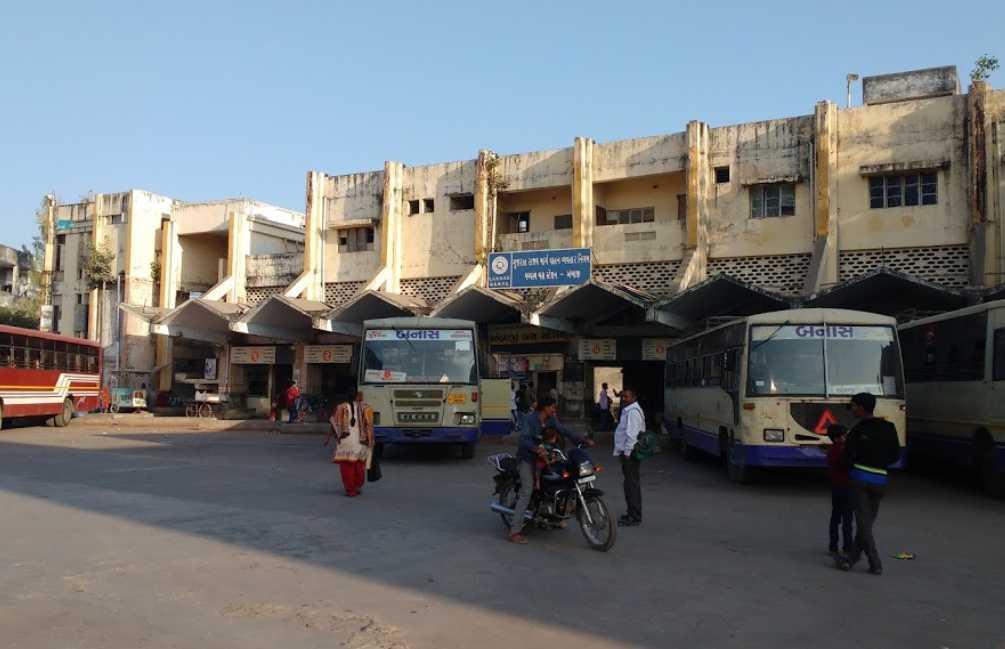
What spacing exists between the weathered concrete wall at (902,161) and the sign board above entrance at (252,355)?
20857mm

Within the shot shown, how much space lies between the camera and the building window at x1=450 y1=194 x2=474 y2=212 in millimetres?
29406

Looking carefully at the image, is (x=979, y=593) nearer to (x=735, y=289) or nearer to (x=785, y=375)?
(x=785, y=375)

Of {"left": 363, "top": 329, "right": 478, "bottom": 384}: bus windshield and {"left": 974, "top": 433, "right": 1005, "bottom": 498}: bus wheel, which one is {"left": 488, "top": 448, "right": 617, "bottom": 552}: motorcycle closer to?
{"left": 974, "top": 433, "right": 1005, "bottom": 498}: bus wheel

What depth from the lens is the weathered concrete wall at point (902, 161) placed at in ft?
72.1

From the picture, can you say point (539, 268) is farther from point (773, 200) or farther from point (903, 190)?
point (903, 190)

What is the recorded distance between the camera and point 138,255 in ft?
117

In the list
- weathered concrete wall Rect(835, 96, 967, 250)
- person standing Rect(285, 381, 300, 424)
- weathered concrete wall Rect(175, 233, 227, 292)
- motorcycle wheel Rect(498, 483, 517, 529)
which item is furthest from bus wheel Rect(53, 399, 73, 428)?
weathered concrete wall Rect(835, 96, 967, 250)

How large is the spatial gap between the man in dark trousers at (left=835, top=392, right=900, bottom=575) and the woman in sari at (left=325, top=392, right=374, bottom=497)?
21.8 feet

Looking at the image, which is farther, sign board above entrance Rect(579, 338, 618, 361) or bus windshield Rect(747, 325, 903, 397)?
sign board above entrance Rect(579, 338, 618, 361)

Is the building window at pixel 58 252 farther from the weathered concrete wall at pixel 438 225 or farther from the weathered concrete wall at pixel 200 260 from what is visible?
the weathered concrete wall at pixel 438 225

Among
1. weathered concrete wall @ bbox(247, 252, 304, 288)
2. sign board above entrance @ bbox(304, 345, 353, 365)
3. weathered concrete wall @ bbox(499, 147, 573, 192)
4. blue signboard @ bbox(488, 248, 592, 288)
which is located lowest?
sign board above entrance @ bbox(304, 345, 353, 365)

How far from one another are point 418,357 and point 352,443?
5256 mm

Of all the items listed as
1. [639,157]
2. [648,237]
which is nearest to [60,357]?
[648,237]

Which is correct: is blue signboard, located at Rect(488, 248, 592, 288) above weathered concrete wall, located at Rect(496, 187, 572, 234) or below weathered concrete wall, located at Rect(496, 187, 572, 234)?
below
